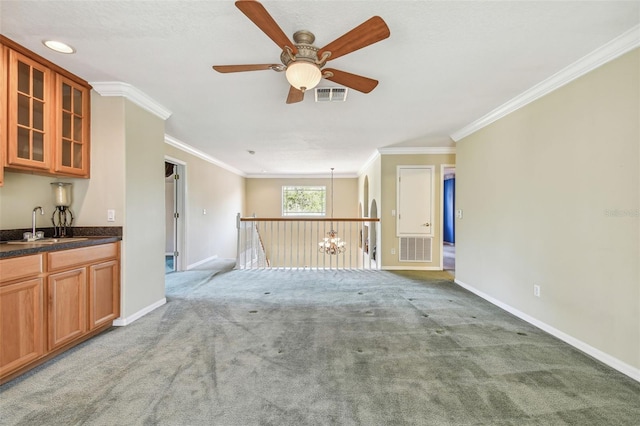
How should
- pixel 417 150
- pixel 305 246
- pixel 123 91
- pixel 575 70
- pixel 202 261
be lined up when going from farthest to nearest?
pixel 305 246 < pixel 202 261 < pixel 417 150 < pixel 123 91 < pixel 575 70

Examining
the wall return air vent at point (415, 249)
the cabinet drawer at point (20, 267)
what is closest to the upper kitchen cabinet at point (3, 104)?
the cabinet drawer at point (20, 267)

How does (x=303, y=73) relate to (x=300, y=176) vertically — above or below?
below

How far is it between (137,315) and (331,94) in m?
3.24

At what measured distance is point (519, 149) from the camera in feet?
10.4

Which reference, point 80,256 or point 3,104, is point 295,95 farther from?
point 80,256

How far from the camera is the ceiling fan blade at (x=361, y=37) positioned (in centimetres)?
155

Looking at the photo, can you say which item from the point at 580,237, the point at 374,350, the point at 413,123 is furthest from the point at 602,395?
the point at 413,123

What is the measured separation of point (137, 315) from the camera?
3055mm

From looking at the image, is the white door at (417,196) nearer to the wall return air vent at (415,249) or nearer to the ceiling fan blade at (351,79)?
the wall return air vent at (415,249)

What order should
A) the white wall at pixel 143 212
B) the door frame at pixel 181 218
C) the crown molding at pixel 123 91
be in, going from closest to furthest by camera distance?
the crown molding at pixel 123 91, the white wall at pixel 143 212, the door frame at pixel 181 218

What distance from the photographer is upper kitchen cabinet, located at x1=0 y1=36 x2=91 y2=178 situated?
2176 mm

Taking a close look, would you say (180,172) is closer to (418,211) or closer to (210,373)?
(210,373)

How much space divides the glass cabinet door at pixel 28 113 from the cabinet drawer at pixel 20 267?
81 cm

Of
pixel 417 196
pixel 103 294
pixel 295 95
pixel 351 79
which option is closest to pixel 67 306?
pixel 103 294
